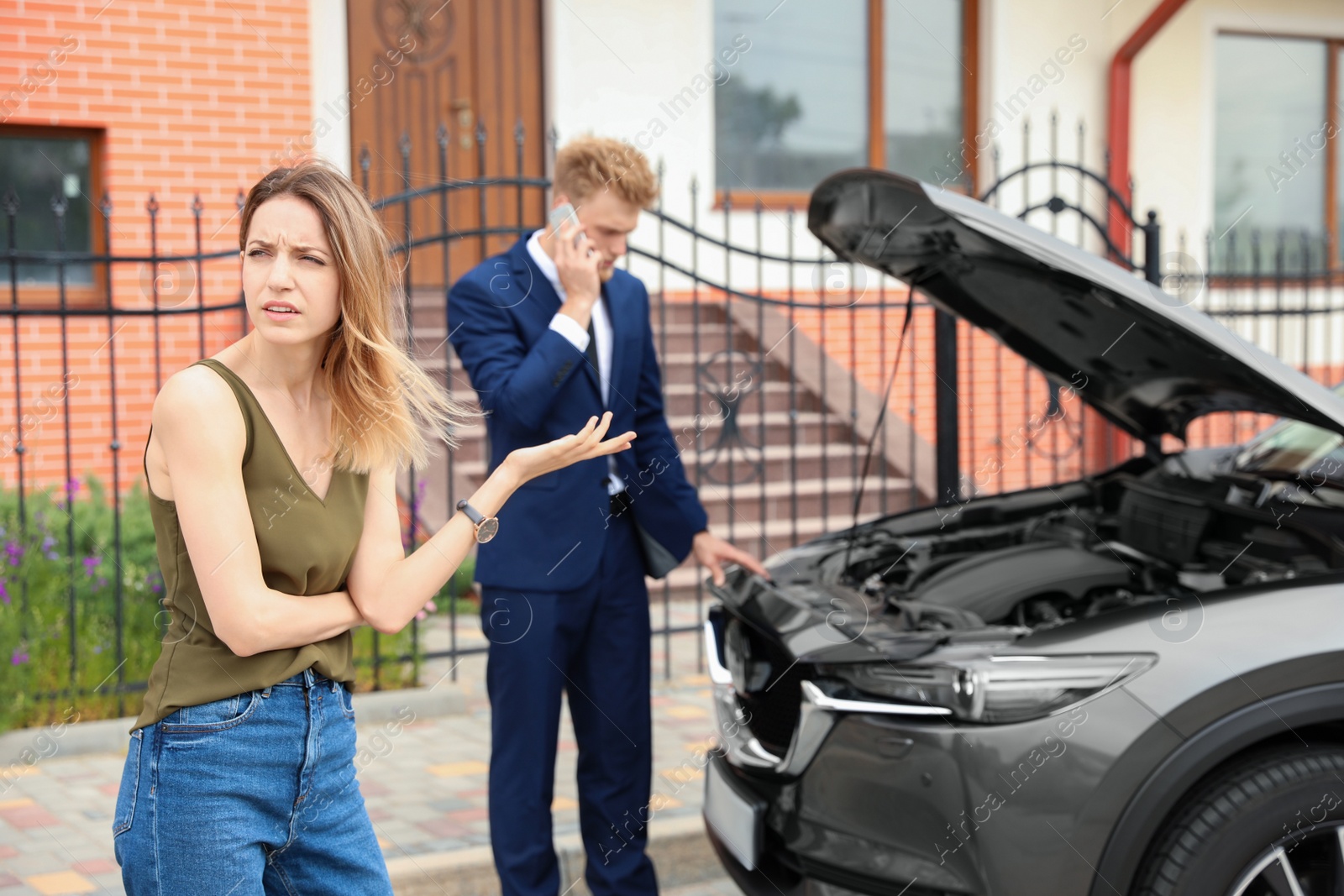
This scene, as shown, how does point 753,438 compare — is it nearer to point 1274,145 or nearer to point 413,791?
point 413,791

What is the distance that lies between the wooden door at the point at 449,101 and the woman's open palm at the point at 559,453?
6.23 m

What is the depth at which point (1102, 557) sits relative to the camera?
3619 millimetres

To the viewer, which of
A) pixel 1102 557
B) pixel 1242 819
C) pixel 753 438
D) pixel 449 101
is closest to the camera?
pixel 1242 819

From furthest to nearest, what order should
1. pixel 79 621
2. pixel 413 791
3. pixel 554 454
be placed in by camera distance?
pixel 79 621, pixel 413 791, pixel 554 454

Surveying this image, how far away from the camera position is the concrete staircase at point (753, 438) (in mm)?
7430

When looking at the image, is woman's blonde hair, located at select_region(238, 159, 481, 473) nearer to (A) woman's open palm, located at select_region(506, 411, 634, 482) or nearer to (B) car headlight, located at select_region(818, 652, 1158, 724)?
(A) woman's open palm, located at select_region(506, 411, 634, 482)

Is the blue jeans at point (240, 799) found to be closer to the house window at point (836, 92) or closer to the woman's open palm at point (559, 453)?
the woman's open palm at point (559, 453)

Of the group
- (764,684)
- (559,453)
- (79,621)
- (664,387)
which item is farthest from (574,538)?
(79,621)

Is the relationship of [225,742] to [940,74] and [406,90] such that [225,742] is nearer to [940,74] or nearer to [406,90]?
[406,90]

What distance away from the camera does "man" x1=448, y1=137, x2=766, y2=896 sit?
3146 millimetres

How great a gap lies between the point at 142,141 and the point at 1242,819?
22.6 feet

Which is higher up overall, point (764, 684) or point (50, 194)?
point (50, 194)

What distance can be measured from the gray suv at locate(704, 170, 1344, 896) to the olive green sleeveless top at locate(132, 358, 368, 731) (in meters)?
Result: 1.19

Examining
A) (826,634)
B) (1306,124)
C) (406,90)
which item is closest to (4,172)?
(406,90)
